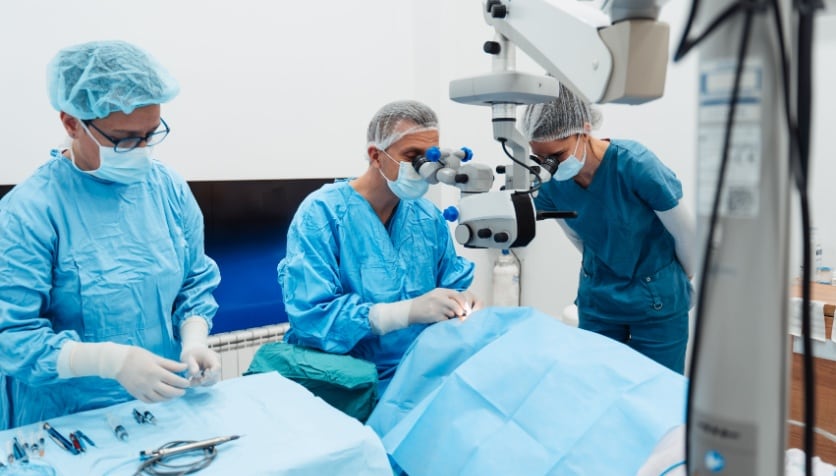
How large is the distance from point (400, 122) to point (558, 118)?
1.61 feet

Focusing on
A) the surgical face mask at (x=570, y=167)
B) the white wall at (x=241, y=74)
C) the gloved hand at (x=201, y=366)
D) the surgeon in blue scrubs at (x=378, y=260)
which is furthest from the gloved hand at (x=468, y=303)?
the white wall at (x=241, y=74)

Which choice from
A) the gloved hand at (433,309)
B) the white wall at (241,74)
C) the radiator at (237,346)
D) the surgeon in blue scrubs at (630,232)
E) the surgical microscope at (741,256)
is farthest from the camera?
the radiator at (237,346)

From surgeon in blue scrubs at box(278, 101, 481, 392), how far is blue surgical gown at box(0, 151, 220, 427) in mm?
370

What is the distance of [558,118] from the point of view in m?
1.85

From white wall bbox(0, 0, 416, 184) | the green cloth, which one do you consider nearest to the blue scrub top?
the green cloth

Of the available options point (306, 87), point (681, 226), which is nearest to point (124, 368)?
point (681, 226)

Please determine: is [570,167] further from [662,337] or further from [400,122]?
[662,337]

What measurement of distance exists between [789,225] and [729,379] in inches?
4.6

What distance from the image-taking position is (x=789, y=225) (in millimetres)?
417

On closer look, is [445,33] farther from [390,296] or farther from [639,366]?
[639,366]

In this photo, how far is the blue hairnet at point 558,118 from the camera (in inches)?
72.0

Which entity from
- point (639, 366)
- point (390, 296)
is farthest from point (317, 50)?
point (639, 366)

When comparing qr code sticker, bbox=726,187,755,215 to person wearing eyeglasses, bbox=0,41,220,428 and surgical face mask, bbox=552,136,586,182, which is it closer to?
person wearing eyeglasses, bbox=0,41,220,428

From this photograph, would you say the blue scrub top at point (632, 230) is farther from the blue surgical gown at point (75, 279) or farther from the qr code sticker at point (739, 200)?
the qr code sticker at point (739, 200)
